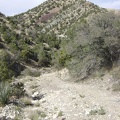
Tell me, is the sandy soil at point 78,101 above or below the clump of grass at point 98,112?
above

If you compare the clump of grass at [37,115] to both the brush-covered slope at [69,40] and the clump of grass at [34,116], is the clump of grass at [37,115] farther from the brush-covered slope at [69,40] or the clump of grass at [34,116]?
the brush-covered slope at [69,40]

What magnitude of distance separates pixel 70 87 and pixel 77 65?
2876 millimetres

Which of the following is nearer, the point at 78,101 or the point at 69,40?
the point at 78,101

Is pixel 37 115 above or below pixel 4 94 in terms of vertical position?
below

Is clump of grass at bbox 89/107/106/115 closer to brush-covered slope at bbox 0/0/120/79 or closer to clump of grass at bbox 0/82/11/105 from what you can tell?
clump of grass at bbox 0/82/11/105

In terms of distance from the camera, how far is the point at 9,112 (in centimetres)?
1419

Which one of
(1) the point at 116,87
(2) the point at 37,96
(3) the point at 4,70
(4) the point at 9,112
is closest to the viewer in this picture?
(4) the point at 9,112

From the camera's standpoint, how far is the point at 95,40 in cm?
2142

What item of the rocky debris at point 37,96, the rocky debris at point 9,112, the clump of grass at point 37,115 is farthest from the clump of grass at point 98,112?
the rocky debris at point 37,96

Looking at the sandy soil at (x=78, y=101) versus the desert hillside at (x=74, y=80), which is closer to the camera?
the sandy soil at (x=78, y=101)

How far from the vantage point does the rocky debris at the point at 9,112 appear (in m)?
13.4

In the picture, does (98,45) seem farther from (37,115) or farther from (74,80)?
(37,115)

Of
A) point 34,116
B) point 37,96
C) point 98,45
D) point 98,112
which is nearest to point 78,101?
point 98,112

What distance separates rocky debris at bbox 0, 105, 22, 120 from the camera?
1344 cm
